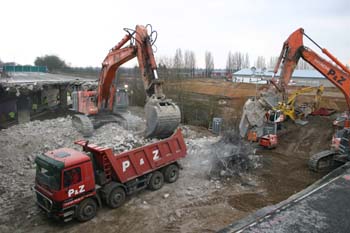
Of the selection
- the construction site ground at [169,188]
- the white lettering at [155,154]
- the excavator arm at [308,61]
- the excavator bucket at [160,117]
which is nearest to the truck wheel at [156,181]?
the construction site ground at [169,188]

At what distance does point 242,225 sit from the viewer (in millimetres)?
5578

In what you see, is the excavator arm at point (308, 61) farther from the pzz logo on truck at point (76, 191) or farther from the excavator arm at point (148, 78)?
the pzz logo on truck at point (76, 191)

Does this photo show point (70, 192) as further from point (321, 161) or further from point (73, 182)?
point (321, 161)

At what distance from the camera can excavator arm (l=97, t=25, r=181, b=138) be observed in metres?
9.73

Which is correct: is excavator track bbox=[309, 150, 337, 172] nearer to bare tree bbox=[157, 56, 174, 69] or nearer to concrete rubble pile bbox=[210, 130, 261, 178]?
concrete rubble pile bbox=[210, 130, 261, 178]

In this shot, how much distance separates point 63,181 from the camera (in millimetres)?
7125

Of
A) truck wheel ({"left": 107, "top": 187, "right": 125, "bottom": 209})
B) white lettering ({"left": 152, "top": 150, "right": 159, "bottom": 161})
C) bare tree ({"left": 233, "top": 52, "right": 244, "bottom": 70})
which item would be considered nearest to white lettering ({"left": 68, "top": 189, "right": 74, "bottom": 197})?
truck wheel ({"left": 107, "top": 187, "right": 125, "bottom": 209})

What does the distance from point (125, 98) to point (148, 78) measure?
4.95 m

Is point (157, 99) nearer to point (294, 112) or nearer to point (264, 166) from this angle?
point (264, 166)

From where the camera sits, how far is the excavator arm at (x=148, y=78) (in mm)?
9734

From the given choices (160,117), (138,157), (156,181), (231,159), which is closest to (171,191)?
(156,181)

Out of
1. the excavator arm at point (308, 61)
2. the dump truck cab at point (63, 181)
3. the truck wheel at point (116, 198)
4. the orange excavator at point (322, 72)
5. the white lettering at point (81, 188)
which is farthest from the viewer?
the excavator arm at point (308, 61)

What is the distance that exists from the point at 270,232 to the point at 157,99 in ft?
19.0

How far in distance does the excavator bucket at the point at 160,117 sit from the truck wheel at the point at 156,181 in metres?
1.32
